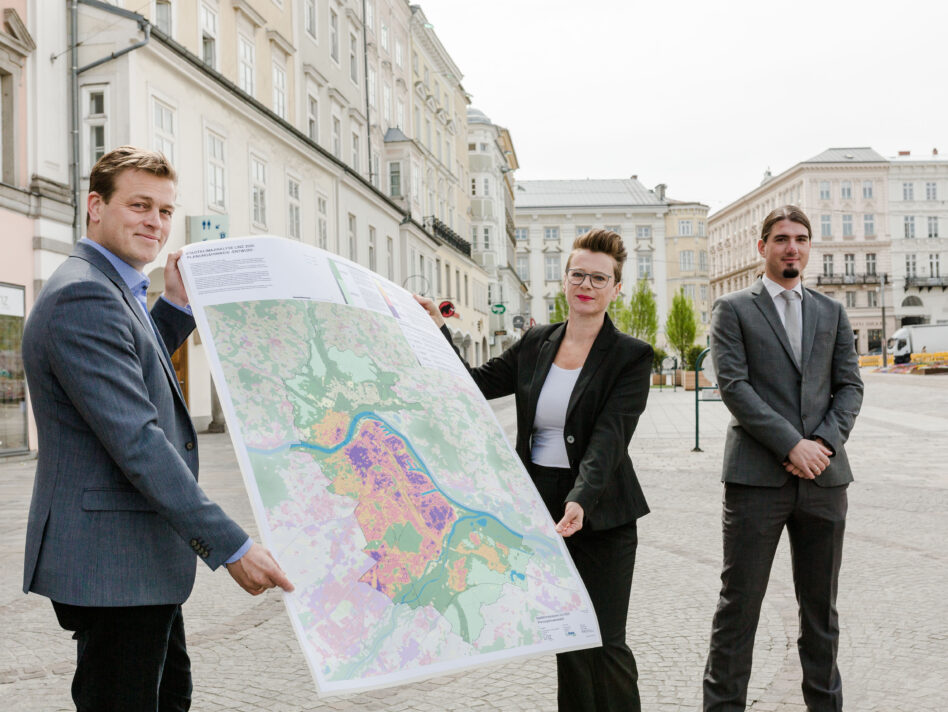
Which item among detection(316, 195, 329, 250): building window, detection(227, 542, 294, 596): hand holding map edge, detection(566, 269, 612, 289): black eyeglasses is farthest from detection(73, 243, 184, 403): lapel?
detection(316, 195, 329, 250): building window

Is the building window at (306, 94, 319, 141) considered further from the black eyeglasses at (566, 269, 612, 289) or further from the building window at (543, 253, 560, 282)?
the building window at (543, 253, 560, 282)

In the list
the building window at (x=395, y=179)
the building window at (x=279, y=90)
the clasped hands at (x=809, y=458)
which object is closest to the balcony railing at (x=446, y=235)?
the building window at (x=395, y=179)

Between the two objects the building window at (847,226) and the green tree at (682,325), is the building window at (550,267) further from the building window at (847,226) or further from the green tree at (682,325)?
the building window at (847,226)

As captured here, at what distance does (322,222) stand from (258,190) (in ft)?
14.8

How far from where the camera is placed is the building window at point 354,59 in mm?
31391

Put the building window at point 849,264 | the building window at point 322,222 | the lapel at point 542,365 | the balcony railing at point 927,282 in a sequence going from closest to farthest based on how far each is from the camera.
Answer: the lapel at point 542,365 → the building window at point 322,222 → the balcony railing at point 927,282 → the building window at point 849,264

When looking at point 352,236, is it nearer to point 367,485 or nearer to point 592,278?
point 592,278

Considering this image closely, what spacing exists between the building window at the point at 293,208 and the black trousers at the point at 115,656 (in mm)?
22116

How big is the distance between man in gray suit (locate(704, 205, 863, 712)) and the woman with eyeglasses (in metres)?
0.54

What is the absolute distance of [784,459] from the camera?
352cm

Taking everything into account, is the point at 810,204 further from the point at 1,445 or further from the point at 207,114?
the point at 1,445

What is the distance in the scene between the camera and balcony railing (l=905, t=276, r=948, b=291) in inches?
3506

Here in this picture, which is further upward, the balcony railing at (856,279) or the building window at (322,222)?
the balcony railing at (856,279)

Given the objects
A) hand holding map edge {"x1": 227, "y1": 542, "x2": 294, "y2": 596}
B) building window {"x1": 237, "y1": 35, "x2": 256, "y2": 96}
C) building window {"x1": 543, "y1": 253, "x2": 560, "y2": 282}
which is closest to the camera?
hand holding map edge {"x1": 227, "y1": 542, "x2": 294, "y2": 596}
